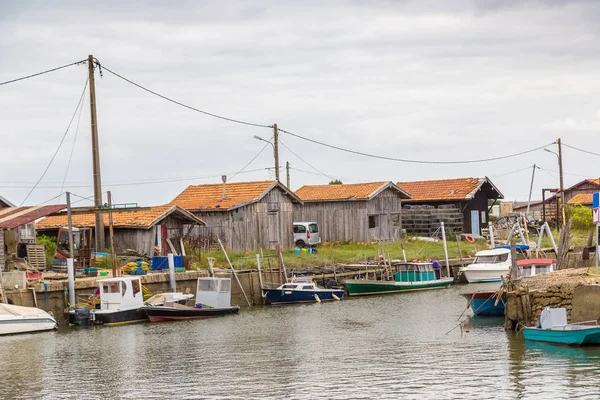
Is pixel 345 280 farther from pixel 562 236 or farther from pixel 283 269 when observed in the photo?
pixel 562 236

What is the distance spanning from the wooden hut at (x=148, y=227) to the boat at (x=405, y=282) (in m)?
8.90

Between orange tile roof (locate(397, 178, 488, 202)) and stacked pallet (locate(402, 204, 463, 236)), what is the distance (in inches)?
31.0

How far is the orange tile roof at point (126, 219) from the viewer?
166ft

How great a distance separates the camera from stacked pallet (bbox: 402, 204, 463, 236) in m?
72.9

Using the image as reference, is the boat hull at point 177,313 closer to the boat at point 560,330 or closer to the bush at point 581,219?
the boat at point 560,330

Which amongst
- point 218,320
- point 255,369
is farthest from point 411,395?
point 218,320

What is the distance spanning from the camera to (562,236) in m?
42.3

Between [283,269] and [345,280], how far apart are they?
12.1 ft

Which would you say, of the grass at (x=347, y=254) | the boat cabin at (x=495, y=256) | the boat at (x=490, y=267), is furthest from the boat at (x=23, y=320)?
the boat cabin at (x=495, y=256)

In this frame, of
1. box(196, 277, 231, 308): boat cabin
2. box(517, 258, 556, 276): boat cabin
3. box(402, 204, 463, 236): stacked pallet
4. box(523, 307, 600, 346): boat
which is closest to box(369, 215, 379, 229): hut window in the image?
box(402, 204, 463, 236): stacked pallet

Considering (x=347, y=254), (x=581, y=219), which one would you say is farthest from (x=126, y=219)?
(x=581, y=219)

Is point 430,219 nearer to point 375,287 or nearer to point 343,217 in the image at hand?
point 343,217

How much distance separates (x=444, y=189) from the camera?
246ft

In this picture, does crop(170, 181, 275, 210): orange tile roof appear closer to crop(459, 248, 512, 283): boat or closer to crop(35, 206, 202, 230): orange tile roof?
crop(35, 206, 202, 230): orange tile roof
